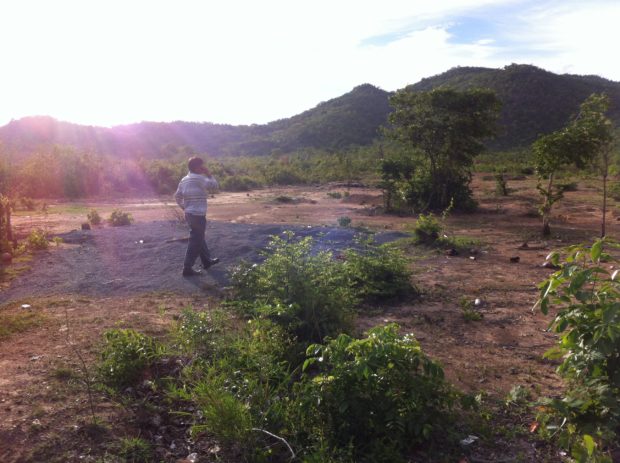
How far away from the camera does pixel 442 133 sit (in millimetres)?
13016

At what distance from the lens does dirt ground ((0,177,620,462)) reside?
9.56 ft

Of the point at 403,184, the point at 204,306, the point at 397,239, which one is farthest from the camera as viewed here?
the point at 403,184

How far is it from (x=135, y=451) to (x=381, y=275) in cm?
348

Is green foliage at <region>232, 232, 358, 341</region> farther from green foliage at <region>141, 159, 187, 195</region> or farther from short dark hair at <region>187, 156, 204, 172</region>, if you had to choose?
green foliage at <region>141, 159, 187, 195</region>

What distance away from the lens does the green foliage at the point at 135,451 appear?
255cm

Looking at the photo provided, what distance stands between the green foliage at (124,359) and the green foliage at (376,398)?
1.28 meters

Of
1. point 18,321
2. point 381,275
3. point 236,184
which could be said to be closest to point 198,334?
point 18,321

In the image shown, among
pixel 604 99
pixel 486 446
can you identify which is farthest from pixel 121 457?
pixel 604 99

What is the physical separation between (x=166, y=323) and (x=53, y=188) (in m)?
17.8

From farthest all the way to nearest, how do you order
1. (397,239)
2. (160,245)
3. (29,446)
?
(397,239)
(160,245)
(29,446)

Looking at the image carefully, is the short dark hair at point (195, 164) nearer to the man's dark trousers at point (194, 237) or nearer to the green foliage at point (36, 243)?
the man's dark trousers at point (194, 237)

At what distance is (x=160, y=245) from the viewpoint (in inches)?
318

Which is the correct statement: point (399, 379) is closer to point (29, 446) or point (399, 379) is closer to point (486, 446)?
point (486, 446)

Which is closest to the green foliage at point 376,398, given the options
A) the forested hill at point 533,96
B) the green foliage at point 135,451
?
the green foliage at point 135,451
